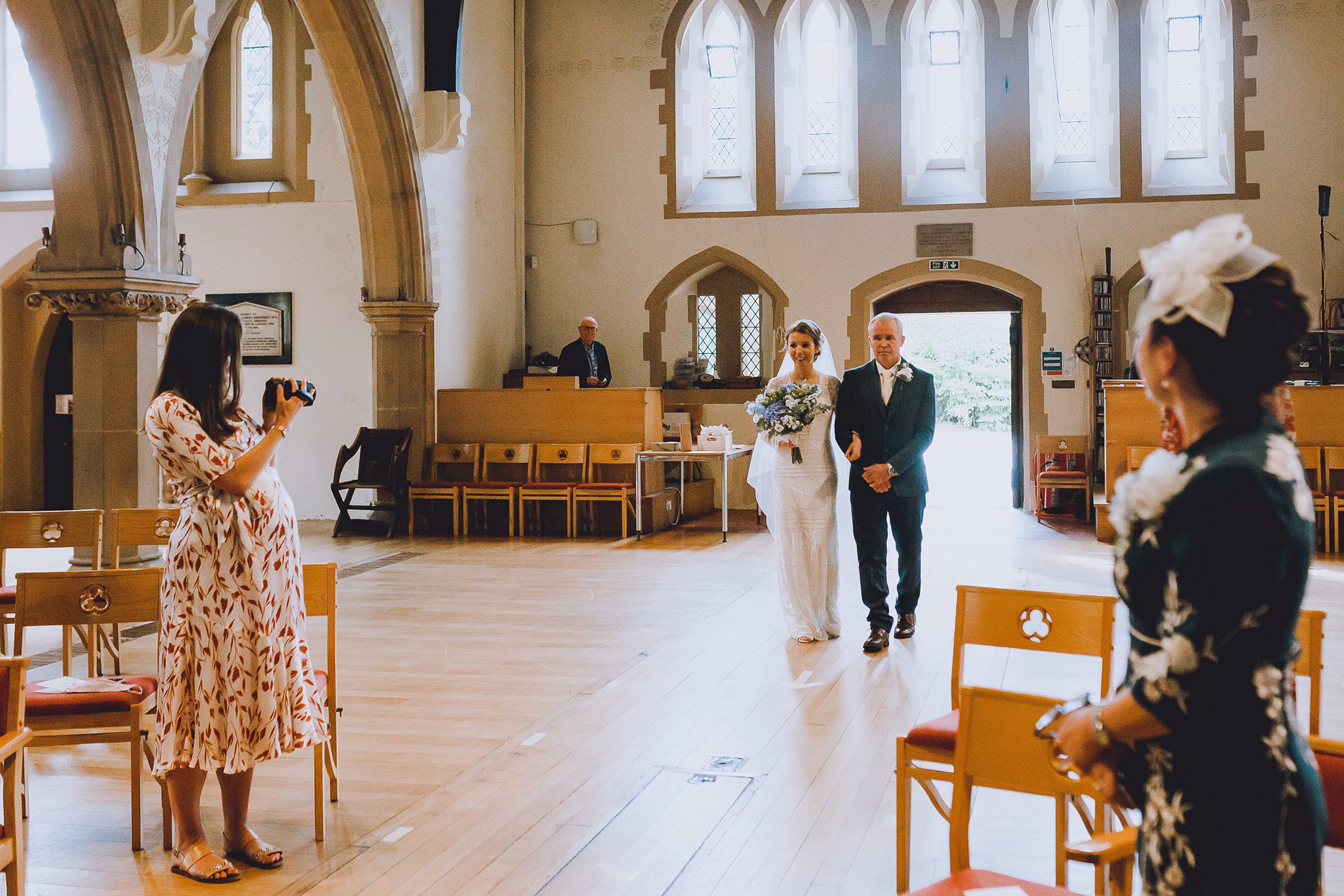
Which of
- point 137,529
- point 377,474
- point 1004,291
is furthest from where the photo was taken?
point 1004,291

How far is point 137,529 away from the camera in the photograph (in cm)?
510

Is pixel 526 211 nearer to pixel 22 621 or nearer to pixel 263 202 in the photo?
pixel 263 202

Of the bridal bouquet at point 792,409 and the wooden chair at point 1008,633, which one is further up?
the bridal bouquet at point 792,409

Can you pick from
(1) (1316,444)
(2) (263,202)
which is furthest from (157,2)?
(1) (1316,444)

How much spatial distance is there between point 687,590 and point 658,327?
20.6ft

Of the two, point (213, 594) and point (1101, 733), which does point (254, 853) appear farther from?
point (1101, 733)

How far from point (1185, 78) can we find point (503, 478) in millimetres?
8200

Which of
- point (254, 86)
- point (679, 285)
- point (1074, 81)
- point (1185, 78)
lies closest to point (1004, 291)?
point (1074, 81)

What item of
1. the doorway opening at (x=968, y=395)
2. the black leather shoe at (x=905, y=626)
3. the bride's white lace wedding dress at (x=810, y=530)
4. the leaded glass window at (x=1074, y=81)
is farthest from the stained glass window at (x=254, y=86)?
the black leather shoe at (x=905, y=626)

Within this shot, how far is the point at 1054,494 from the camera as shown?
12234mm

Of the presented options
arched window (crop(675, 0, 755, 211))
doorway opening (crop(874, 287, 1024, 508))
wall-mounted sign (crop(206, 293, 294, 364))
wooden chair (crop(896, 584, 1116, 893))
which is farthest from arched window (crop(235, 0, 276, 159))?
wooden chair (crop(896, 584, 1116, 893))

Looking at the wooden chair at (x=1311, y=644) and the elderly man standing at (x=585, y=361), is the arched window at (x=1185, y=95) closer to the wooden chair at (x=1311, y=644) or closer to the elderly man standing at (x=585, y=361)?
the elderly man standing at (x=585, y=361)

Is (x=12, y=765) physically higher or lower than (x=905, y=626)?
higher

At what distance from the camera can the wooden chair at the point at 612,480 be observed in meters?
10.6
